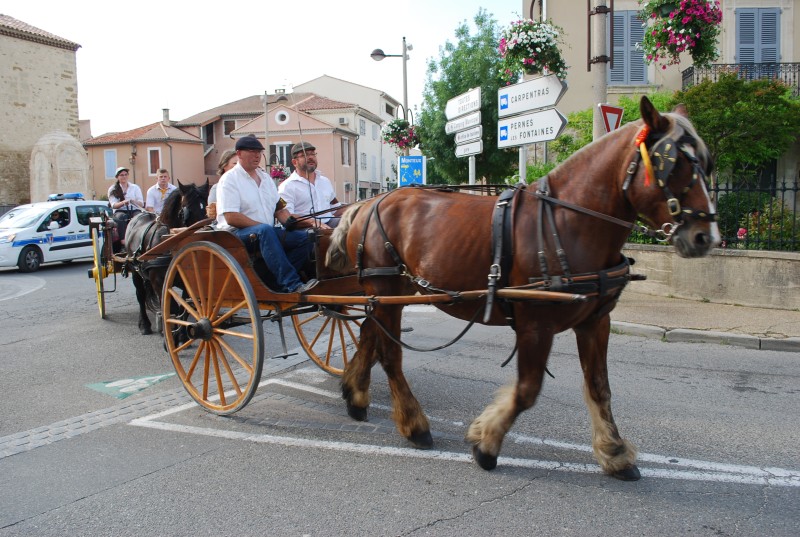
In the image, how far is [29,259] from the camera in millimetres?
16672

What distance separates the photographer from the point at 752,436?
4402mm

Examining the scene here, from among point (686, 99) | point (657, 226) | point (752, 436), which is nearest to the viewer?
point (657, 226)

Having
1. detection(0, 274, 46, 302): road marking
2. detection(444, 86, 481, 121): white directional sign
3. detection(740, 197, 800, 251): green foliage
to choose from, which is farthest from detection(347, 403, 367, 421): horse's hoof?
detection(0, 274, 46, 302): road marking

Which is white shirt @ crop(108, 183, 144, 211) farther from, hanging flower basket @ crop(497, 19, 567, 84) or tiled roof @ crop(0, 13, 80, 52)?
tiled roof @ crop(0, 13, 80, 52)

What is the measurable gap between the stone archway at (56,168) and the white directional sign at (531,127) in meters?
28.9

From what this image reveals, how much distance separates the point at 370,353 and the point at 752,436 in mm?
2777

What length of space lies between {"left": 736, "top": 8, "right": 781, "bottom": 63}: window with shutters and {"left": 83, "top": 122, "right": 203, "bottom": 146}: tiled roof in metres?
42.1

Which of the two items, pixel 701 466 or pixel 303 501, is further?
pixel 701 466

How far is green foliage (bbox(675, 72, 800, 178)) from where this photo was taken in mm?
13039

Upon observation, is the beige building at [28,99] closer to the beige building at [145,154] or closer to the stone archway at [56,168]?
the stone archway at [56,168]

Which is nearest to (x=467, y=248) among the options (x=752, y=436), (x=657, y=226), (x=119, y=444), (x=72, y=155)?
(x=657, y=226)

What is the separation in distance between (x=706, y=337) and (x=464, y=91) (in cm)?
2322

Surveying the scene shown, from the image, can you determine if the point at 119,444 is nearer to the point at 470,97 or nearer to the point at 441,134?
the point at 470,97

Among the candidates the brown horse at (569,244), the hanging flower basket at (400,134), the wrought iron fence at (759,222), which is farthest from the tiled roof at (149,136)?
the brown horse at (569,244)
